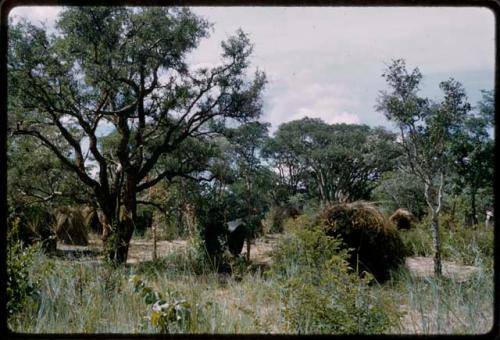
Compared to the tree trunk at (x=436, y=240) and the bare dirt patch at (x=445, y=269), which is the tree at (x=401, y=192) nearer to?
the tree trunk at (x=436, y=240)

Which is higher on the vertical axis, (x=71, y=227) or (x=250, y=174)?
(x=250, y=174)

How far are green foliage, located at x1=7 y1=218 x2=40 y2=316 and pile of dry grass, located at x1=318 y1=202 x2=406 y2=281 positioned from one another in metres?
2.72

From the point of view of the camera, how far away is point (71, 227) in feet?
14.7

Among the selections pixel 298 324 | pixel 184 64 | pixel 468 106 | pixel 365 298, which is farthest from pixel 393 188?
pixel 184 64

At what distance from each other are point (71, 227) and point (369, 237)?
3.23 meters

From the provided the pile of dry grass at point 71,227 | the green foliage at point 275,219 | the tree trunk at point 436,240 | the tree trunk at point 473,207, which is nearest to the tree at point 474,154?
the tree trunk at point 473,207

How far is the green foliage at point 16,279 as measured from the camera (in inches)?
91.0

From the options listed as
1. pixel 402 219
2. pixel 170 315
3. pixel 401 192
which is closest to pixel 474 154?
pixel 401 192

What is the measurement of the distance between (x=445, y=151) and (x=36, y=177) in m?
4.11

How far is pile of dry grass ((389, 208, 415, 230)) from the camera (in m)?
4.45

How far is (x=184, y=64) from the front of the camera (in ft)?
15.6

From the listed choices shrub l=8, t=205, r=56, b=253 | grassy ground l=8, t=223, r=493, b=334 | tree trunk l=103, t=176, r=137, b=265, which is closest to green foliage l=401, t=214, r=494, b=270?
grassy ground l=8, t=223, r=493, b=334

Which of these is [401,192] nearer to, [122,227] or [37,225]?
[122,227]

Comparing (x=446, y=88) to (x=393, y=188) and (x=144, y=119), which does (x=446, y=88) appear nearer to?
(x=393, y=188)
